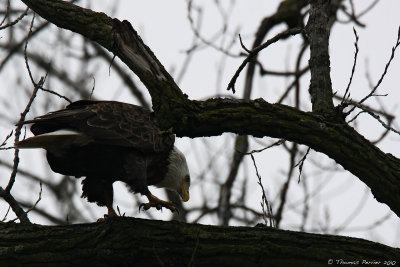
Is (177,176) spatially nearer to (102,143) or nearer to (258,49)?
(102,143)

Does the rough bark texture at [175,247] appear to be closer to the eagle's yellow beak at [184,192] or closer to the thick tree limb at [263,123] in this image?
the thick tree limb at [263,123]

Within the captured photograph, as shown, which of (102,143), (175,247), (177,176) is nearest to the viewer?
(175,247)

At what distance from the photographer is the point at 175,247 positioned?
10.9ft

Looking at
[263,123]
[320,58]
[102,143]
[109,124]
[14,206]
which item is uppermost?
[320,58]

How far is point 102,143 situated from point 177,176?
128 cm

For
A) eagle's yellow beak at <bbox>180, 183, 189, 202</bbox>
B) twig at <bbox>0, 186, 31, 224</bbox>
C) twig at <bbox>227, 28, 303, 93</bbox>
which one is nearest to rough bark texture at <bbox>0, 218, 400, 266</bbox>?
twig at <bbox>0, 186, 31, 224</bbox>

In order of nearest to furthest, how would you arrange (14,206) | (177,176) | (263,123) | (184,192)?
(263,123) → (14,206) → (177,176) → (184,192)

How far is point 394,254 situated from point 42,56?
710cm

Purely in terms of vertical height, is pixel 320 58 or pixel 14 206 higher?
pixel 320 58

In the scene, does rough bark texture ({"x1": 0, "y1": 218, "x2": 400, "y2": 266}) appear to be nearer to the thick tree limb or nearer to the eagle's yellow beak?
the thick tree limb

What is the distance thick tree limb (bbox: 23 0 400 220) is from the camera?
135 inches

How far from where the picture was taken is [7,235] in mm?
3311

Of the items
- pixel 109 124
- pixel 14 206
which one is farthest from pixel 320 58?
pixel 14 206

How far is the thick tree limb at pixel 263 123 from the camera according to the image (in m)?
3.44
